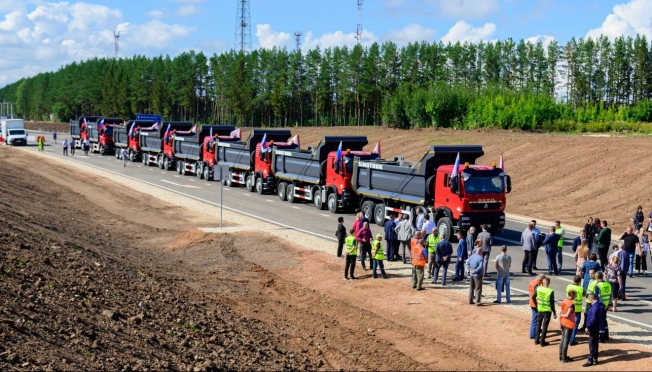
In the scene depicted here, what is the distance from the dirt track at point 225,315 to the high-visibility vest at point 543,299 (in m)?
0.77

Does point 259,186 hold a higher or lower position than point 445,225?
lower

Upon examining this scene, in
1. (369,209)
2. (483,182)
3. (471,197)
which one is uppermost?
(483,182)

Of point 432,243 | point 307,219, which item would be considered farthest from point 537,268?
point 307,219

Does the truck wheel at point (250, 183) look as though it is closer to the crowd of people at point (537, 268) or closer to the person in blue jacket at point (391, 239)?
the crowd of people at point (537, 268)

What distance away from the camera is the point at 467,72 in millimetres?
99500

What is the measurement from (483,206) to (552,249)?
15.7 ft

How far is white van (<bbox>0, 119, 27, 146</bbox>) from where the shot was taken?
7988 centimetres

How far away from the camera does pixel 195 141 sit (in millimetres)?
49000

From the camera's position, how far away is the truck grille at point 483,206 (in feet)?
82.1

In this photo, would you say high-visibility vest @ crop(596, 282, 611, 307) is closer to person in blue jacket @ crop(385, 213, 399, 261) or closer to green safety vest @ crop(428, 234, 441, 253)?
green safety vest @ crop(428, 234, 441, 253)

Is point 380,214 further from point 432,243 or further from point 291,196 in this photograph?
point 432,243

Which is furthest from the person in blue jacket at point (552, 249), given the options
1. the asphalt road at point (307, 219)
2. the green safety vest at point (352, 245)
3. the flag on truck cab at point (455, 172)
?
the green safety vest at point (352, 245)

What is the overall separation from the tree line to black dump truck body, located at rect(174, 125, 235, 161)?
25.2 m

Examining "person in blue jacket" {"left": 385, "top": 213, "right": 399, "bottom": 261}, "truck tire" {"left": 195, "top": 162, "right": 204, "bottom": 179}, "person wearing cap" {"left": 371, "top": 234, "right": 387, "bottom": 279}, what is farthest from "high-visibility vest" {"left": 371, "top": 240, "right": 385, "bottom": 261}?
"truck tire" {"left": 195, "top": 162, "right": 204, "bottom": 179}
